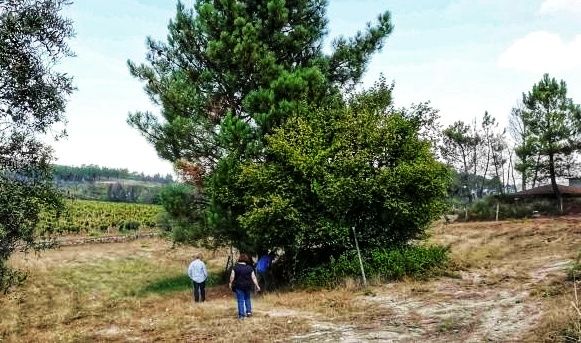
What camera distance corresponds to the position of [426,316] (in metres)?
11.6

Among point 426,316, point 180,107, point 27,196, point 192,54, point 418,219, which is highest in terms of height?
point 192,54

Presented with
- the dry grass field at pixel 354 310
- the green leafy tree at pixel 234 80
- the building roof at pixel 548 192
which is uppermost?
the green leafy tree at pixel 234 80

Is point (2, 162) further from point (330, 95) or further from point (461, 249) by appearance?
point (461, 249)

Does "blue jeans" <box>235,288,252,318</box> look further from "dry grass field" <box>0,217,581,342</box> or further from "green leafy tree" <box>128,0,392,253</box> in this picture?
"green leafy tree" <box>128,0,392,253</box>

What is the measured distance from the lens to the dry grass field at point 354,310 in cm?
1023

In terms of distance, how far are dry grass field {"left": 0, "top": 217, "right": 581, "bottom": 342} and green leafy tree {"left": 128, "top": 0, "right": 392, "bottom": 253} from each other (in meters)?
4.99

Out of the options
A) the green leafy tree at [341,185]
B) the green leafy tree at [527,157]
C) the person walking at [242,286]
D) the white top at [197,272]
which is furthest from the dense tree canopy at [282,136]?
the green leafy tree at [527,157]

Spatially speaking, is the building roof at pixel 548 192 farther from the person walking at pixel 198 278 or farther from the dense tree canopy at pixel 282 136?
the person walking at pixel 198 278

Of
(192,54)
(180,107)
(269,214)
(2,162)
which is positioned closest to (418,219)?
(269,214)

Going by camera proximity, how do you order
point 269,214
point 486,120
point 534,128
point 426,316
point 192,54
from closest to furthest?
point 426,316 < point 269,214 < point 192,54 < point 534,128 < point 486,120

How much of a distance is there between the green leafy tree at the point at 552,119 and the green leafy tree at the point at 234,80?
3198 cm

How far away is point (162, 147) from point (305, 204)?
711 cm

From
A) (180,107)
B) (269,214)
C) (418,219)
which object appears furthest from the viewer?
(180,107)

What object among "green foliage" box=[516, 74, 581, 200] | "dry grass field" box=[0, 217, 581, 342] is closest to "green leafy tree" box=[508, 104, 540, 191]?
"green foliage" box=[516, 74, 581, 200]
